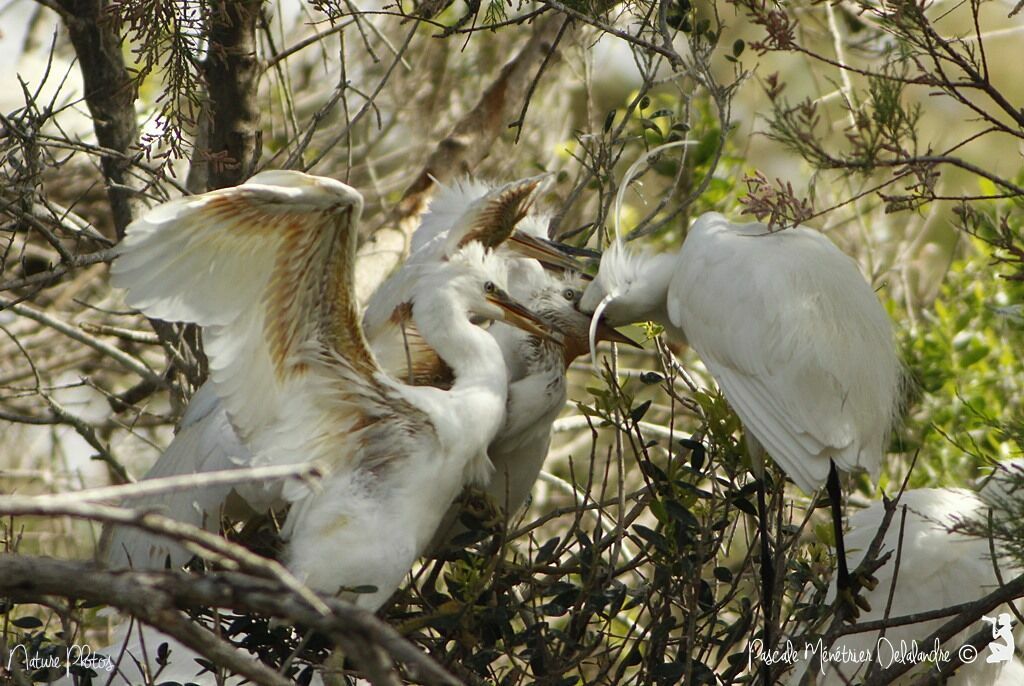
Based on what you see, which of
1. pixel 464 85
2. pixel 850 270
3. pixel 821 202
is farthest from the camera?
pixel 464 85

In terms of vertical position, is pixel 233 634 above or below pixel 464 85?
below

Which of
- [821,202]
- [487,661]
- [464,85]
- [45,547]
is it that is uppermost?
[464,85]

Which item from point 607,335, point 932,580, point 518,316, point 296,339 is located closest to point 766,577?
point 932,580

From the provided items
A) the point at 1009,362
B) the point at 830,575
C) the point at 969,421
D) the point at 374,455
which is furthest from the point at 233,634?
the point at 1009,362

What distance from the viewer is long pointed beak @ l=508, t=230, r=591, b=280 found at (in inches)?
146

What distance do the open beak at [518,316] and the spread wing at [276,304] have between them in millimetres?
504

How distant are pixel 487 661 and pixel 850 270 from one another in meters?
1.45

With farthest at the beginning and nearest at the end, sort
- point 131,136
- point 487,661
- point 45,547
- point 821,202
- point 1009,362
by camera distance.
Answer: point 821,202
point 45,547
point 1009,362
point 131,136
point 487,661

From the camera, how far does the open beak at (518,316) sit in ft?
10.5

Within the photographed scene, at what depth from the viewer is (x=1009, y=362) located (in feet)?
14.2

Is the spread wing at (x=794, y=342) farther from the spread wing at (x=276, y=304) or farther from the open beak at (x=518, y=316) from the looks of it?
the spread wing at (x=276, y=304)

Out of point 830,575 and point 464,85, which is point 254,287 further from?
point 464,85

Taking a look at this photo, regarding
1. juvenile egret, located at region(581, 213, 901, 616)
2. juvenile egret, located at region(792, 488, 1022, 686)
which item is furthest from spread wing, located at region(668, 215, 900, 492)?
→ juvenile egret, located at region(792, 488, 1022, 686)

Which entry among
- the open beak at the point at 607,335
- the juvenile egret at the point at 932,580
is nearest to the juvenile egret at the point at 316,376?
the open beak at the point at 607,335
